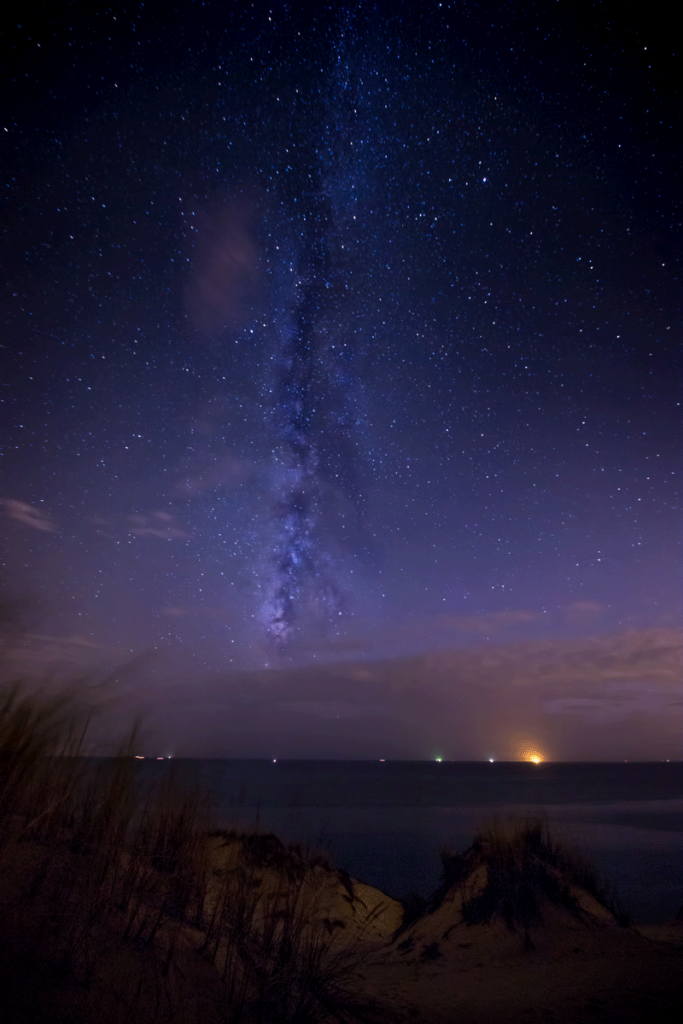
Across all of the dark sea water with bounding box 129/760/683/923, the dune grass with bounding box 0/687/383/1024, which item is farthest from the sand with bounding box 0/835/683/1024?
the dark sea water with bounding box 129/760/683/923

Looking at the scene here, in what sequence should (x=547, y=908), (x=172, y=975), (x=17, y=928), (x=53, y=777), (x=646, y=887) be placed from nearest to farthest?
(x=17, y=928) → (x=172, y=975) → (x=53, y=777) → (x=547, y=908) → (x=646, y=887)

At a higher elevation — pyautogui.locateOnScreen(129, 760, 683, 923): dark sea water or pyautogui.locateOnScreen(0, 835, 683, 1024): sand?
pyautogui.locateOnScreen(129, 760, 683, 923): dark sea water

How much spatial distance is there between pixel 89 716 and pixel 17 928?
2.40 metres

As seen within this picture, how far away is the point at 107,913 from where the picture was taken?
4.45m

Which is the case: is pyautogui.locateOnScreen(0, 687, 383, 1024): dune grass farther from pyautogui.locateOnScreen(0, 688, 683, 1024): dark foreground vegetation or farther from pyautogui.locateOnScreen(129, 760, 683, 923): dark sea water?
pyautogui.locateOnScreen(129, 760, 683, 923): dark sea water

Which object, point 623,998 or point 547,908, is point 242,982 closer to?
point 623,998

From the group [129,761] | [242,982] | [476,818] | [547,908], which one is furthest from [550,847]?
[476,818]

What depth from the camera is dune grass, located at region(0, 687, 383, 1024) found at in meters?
3.60

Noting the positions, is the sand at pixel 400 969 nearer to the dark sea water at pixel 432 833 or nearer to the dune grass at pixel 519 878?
the dune grass at pixel 519 878

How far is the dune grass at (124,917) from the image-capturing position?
3596 mm

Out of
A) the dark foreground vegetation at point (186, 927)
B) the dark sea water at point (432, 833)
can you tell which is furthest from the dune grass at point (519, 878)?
the dark sea water at point (432, 833)

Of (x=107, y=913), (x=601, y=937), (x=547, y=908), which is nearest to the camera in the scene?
(x=107, y=913)

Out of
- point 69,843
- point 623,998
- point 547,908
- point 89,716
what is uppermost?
point 89,716

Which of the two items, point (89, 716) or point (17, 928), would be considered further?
point (89, 716)
